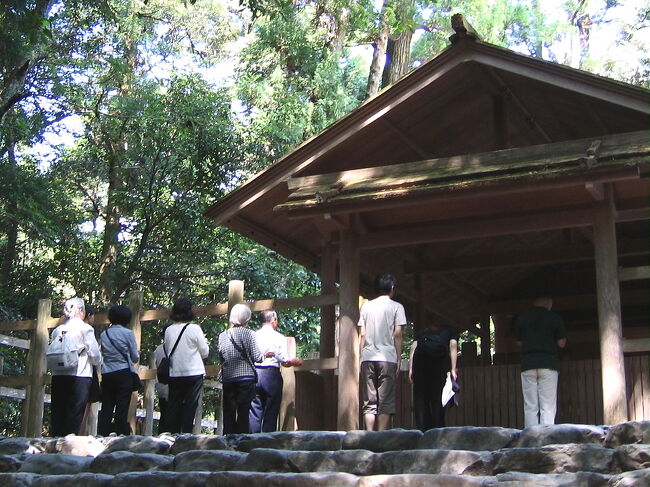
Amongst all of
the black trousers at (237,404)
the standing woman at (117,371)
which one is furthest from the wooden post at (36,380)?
the black trousers at (237,404)

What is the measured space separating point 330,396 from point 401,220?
8.39 ft

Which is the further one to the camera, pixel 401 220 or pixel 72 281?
pixel 72 281

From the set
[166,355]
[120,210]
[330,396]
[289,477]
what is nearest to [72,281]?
[120,210]

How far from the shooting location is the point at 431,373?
372 inches

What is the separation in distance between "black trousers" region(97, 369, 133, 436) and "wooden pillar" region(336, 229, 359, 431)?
2548 millimetres

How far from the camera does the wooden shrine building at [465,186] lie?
32.2 feet

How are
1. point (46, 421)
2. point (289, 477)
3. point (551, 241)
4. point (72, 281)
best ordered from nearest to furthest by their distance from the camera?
point (289, 477) < point (551, 241) < point (72, 281) < point (46, 421)

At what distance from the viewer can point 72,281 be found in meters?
20.2

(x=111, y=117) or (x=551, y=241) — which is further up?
(x=111, y=117)

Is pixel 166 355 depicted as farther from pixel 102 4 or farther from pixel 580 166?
pixel 102 4

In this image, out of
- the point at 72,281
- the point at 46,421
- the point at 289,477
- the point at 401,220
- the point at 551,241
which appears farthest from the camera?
the point at 46,421

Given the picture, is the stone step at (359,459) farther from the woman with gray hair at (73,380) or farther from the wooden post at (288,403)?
the wooden post at (288,403)

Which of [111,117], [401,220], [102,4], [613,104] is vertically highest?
[102,4]

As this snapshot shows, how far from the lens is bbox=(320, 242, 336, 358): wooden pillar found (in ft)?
39.9
